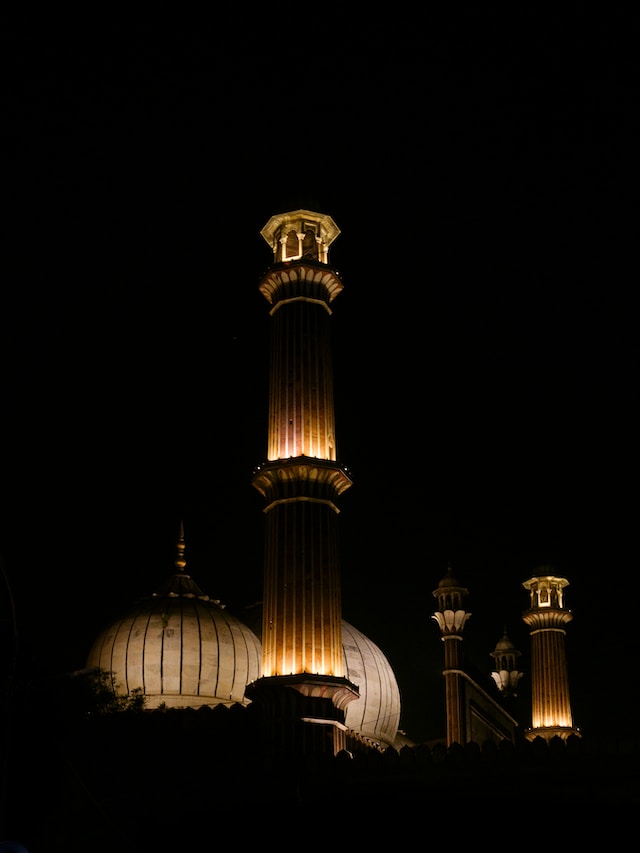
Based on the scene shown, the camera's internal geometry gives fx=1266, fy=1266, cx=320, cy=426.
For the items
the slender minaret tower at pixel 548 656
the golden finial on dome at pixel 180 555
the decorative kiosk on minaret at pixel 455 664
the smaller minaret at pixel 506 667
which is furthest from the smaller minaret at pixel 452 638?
the smaller minaret at pixel 506 667

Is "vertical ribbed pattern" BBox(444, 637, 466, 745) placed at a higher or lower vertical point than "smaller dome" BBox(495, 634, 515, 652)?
lower

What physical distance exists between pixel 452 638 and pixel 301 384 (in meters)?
13.1

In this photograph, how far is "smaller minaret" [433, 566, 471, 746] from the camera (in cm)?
3412

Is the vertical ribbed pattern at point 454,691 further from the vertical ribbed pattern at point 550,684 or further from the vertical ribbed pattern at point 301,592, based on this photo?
the vertical ribbed pattern at point 301,592

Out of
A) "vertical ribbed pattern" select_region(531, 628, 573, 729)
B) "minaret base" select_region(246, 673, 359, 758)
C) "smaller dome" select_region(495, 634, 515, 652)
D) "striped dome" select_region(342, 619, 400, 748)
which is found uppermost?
"smaller dome" select_region(495, 634, 515, 652)

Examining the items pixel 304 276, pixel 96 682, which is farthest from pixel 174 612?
pixel 304 276

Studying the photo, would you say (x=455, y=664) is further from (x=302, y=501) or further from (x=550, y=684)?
(x=302, y=501)

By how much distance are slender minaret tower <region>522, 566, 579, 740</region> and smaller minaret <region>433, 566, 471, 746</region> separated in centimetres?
350

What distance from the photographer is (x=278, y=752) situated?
2058cm

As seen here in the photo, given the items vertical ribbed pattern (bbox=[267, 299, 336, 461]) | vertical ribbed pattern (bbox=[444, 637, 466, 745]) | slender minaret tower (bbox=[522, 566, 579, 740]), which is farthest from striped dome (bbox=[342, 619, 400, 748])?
slender minaret tower (bbox=[522, 566, 579, 740])

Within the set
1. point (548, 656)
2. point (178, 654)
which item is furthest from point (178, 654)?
point (548, 656)

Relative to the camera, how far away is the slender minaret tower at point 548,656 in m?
36.6

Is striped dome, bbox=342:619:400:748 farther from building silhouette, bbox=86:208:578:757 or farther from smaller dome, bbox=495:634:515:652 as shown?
smaller dome, bbox=495:634:515:652

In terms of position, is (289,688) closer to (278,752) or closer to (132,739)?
(278,752)
